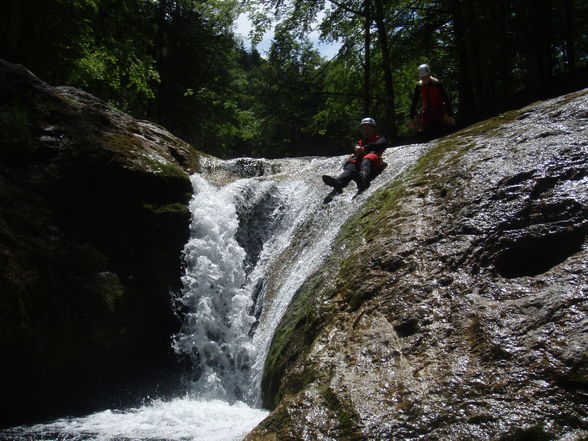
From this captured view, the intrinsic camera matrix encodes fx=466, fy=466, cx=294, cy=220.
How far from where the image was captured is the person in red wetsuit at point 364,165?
701 centimetres

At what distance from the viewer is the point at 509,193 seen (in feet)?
13.7

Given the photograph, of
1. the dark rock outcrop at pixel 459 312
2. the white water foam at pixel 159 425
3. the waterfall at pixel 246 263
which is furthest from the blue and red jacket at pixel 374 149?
the white water foam at pixel 159 425

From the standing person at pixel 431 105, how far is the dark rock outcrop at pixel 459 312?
269cm

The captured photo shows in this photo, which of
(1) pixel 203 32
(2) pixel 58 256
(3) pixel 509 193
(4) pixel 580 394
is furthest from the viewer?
(1) pixel 203 32

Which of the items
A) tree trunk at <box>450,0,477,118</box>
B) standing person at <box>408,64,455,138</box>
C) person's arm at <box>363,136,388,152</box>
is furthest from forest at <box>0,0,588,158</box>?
person's arm at <box>363,136,388,152</box>

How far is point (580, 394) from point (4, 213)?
5931mm

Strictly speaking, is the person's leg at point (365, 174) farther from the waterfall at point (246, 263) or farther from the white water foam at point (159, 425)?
the white water foam at point (159, 425)

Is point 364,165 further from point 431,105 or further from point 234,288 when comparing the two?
point 234,288

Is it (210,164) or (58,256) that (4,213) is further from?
(210,164)

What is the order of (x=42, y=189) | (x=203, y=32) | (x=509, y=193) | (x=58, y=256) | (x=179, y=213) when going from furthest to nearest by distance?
(x=203, y=32) < (x=179, y=213) < (x=42, y=189) < (x=58, y=256) < (x=509, y=193)

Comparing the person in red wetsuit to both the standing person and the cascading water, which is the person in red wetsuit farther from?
the standing person

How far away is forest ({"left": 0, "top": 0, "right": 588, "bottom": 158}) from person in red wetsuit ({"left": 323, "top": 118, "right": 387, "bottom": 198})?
11.5ft

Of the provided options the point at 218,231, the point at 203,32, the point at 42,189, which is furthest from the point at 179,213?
the point at 203,32

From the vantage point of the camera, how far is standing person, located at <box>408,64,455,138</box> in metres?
7.89
